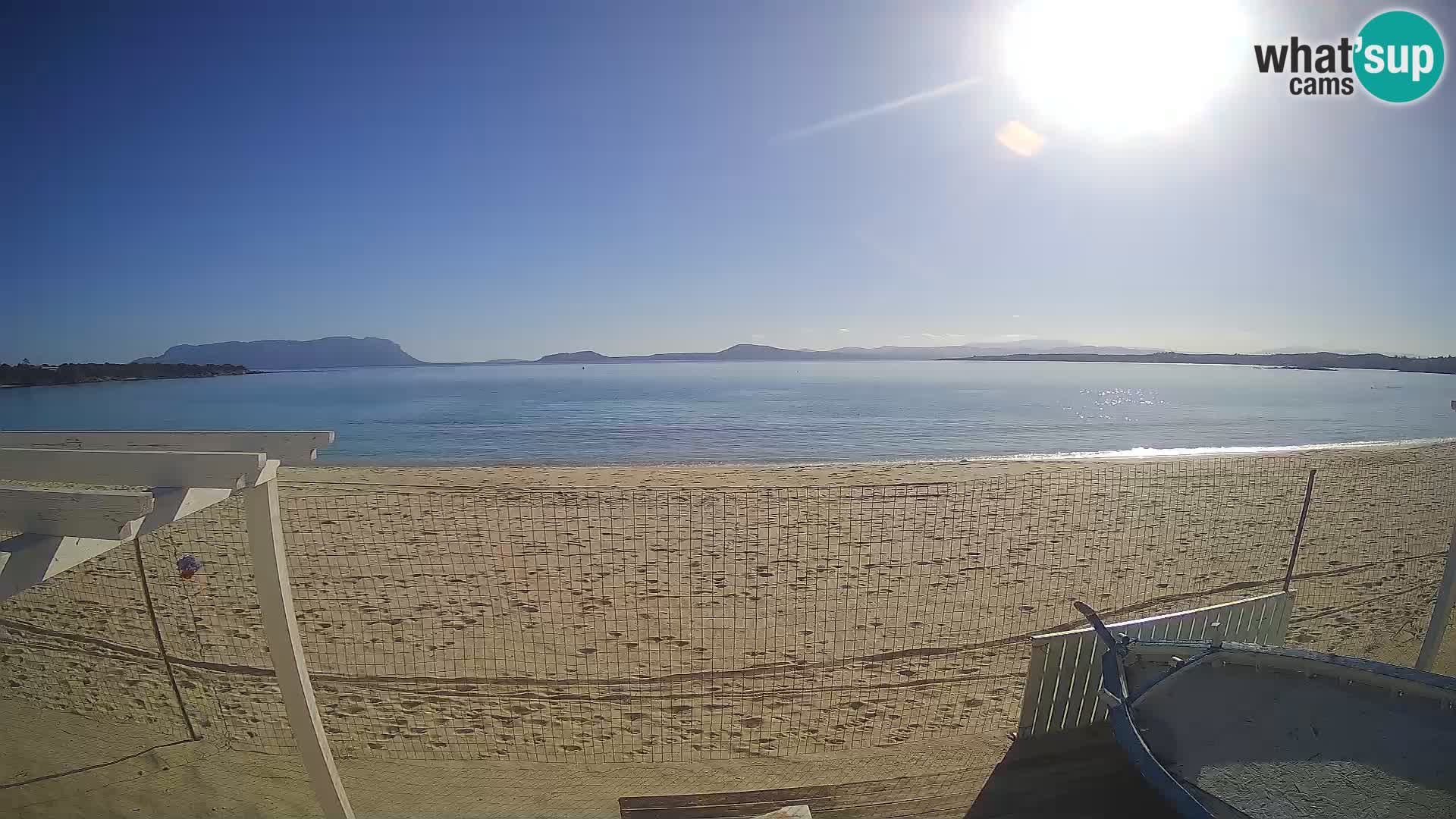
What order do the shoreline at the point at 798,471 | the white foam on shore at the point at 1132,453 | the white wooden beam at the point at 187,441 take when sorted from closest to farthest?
the white wooden beam at the point at 187,441
the shoreline at the point at 798,471
the white foam on shore at the point at 1132,453

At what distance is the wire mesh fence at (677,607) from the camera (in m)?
4.97

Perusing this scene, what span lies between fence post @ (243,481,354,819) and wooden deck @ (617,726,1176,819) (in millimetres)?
1520

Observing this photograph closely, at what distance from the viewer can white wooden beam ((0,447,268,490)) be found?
213 centimetres

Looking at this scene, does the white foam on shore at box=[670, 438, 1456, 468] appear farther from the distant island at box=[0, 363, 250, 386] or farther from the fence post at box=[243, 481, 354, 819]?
the distant island at box=[0, 363, 250, 386]

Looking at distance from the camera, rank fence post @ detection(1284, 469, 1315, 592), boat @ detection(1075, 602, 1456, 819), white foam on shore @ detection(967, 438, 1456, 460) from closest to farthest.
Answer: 1. boat @ detection(1075, 602, 1456, 819)
2. fence post @ detection(1284, 469, 1315, 592)
3. white foam on shore @ detection(967, 438, 1456, 460)

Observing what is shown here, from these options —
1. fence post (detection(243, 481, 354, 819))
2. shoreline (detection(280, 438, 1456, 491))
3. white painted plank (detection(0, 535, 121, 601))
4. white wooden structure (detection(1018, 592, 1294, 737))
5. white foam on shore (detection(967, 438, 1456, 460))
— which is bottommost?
white foam on shore (detection(967, 438, 1456, 460))

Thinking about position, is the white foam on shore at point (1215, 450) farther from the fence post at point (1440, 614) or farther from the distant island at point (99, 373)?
the distant island at point (99, 373)

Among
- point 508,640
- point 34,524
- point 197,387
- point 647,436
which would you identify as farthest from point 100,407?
point 34,524

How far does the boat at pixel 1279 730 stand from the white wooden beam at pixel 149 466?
11.0 feet

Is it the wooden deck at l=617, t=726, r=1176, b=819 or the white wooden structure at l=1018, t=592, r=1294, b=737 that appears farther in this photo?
the white wooden structure at l=1018, t=592, r=1294, b=737

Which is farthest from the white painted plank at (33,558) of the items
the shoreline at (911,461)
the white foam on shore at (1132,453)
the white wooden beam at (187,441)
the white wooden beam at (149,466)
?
the white foam on shore at (1132,453)

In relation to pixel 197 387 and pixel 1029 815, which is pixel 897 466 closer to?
pixel 1029 815

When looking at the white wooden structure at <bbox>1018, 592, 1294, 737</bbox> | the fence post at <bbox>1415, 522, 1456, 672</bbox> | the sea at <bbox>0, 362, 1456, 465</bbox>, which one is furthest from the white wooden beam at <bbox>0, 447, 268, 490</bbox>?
the sea at <bbox>0, 362, 1456, 465</bbox>

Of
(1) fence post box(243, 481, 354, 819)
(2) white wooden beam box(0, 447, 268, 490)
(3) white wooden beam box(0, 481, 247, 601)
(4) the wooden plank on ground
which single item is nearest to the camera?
(3) white wooden beam box(0, 481, 247, 601)
